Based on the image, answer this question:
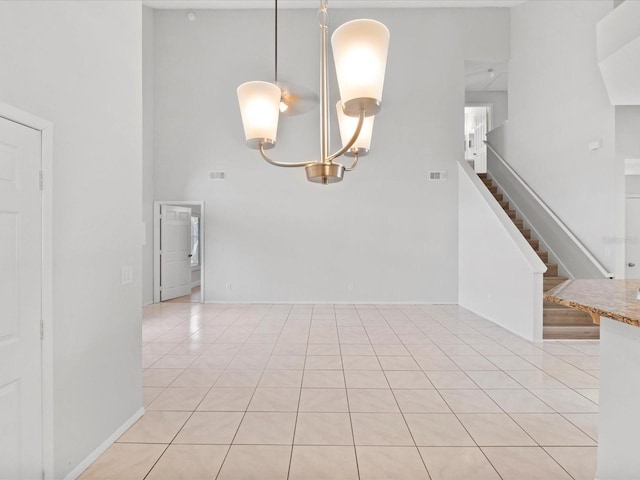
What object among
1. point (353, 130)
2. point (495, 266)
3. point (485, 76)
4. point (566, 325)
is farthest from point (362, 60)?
point (485, 76)

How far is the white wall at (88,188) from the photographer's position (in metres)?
1.60

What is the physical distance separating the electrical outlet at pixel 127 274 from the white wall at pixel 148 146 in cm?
444

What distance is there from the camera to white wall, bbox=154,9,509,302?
636 cm

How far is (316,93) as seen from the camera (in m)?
6.43

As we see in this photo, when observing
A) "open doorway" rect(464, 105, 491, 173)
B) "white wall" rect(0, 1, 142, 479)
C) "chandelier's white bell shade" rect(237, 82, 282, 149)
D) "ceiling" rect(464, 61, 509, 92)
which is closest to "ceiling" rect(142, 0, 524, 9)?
"ceiling" rect(464, 61, 509, 92)

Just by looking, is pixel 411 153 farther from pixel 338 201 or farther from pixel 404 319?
pixel 404 319

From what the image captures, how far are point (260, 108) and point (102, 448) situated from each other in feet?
7.63

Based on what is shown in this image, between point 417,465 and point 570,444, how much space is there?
110 cm

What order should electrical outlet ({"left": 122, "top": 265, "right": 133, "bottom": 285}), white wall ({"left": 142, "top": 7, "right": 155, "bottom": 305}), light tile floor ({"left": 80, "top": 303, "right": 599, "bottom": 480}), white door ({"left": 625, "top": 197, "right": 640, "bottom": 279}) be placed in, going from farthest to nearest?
white wall ({"left": 142, "top": 7, "right": 155, "bottom": 305}), white door ({"left": 625, "top": 197, "right": 640, "bottom": 279}), electrical outlet ({"left": 122, "top": 265, "right": 133, "bottom": 285}), light tile floor ({"left": 80, "top": 303, "right": 599, "bottom": 480})

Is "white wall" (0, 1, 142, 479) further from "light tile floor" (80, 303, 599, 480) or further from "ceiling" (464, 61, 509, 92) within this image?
"ceiling" (464, 61, 509, 92)

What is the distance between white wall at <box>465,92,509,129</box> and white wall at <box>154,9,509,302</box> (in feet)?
8.10

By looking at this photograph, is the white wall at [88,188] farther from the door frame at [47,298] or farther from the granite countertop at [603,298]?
the granite countertop at [603,298]

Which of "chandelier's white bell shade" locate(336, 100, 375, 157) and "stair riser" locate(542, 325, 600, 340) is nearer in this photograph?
"chandelier's white bell shade" locate(336, 100, 375, 157)

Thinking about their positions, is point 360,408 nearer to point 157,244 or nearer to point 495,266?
point 495,266
